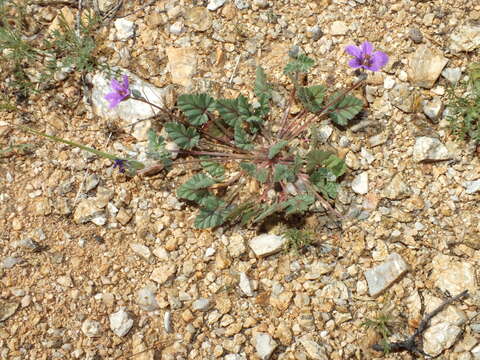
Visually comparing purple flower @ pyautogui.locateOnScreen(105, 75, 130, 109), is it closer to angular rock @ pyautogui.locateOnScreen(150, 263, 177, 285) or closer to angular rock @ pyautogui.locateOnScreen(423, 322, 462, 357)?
angular rock @ pyautogui.locateOnScreen(150, 263, 177, 285)

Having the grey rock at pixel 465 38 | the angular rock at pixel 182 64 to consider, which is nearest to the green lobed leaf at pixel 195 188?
the angular rock at pixel 182 64

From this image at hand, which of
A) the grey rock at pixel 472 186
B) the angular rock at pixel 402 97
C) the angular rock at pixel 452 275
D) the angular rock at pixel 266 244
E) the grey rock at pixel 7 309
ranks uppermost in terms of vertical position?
the angular rock at pixel 402 97

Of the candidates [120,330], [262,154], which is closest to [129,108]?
[262,154]

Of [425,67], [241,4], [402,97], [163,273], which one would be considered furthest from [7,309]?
[425,67]

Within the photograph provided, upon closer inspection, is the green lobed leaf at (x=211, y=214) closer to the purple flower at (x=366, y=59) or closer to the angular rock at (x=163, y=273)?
the angular rock at (x=163, y=273)

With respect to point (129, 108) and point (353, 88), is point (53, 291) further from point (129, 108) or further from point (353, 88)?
point (353, 88)
